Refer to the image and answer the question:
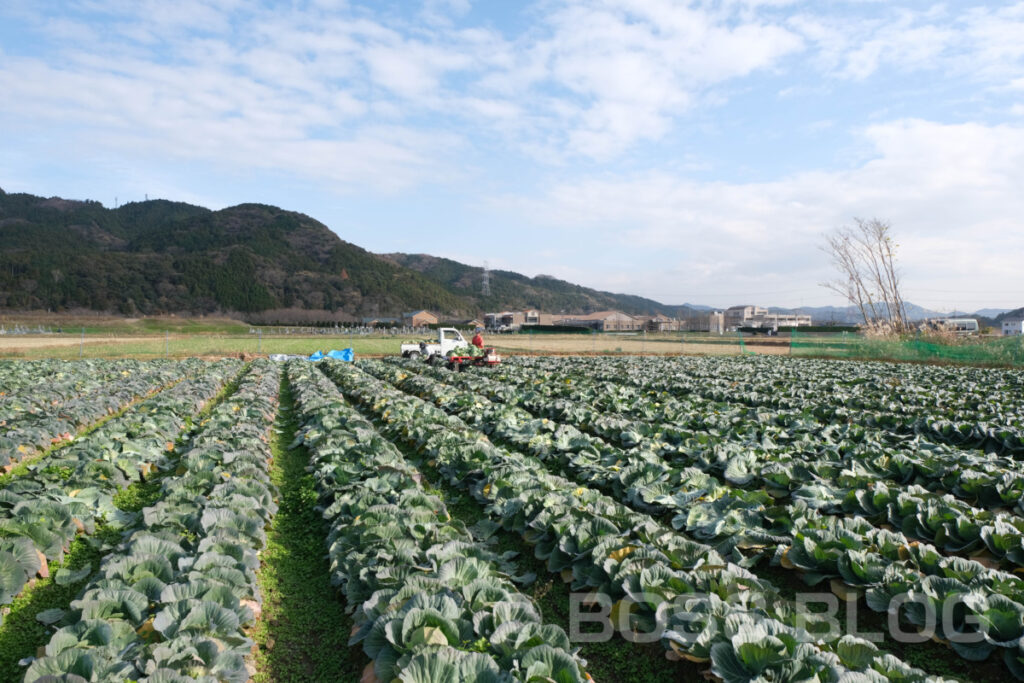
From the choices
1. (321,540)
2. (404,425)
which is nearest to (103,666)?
(321,540)

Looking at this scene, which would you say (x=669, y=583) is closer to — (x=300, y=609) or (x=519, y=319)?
(x=300, y=609)

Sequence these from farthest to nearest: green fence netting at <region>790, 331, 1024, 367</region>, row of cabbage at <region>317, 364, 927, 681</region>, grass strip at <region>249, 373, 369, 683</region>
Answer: green fence netting at <region>790, 331, 1024, 367</region> → grass strip at <region>249, 373, 369, 683</region> → row of cabbage at <region>317, 364, 927, 681</region>

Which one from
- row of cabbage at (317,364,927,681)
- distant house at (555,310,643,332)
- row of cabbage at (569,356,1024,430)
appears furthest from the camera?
distant house at (555,310,643,332)

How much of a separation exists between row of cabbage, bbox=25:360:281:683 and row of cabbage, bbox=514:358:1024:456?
9.91 meters

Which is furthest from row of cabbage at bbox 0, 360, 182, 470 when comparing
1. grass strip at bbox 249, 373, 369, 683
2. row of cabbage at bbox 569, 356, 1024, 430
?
row of cabbage at bbox 569, 356, 1024, 430

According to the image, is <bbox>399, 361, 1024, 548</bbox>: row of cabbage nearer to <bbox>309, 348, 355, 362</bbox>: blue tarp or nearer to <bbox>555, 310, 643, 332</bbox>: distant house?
<bbox>309, 348, 355, 362</bbox>: blue tarp

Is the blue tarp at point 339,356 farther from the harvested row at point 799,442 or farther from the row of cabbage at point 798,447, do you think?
the row of cabbage at point 798,447

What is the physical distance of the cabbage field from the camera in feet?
10.2

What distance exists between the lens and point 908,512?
214 inches

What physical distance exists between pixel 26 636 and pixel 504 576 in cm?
328

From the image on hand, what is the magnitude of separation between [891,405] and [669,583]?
11401 mm

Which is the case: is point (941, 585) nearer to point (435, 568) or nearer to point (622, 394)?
point (435, 568)

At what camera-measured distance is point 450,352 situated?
23.8m

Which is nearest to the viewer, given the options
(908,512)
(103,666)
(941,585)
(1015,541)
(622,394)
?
(103,666)
